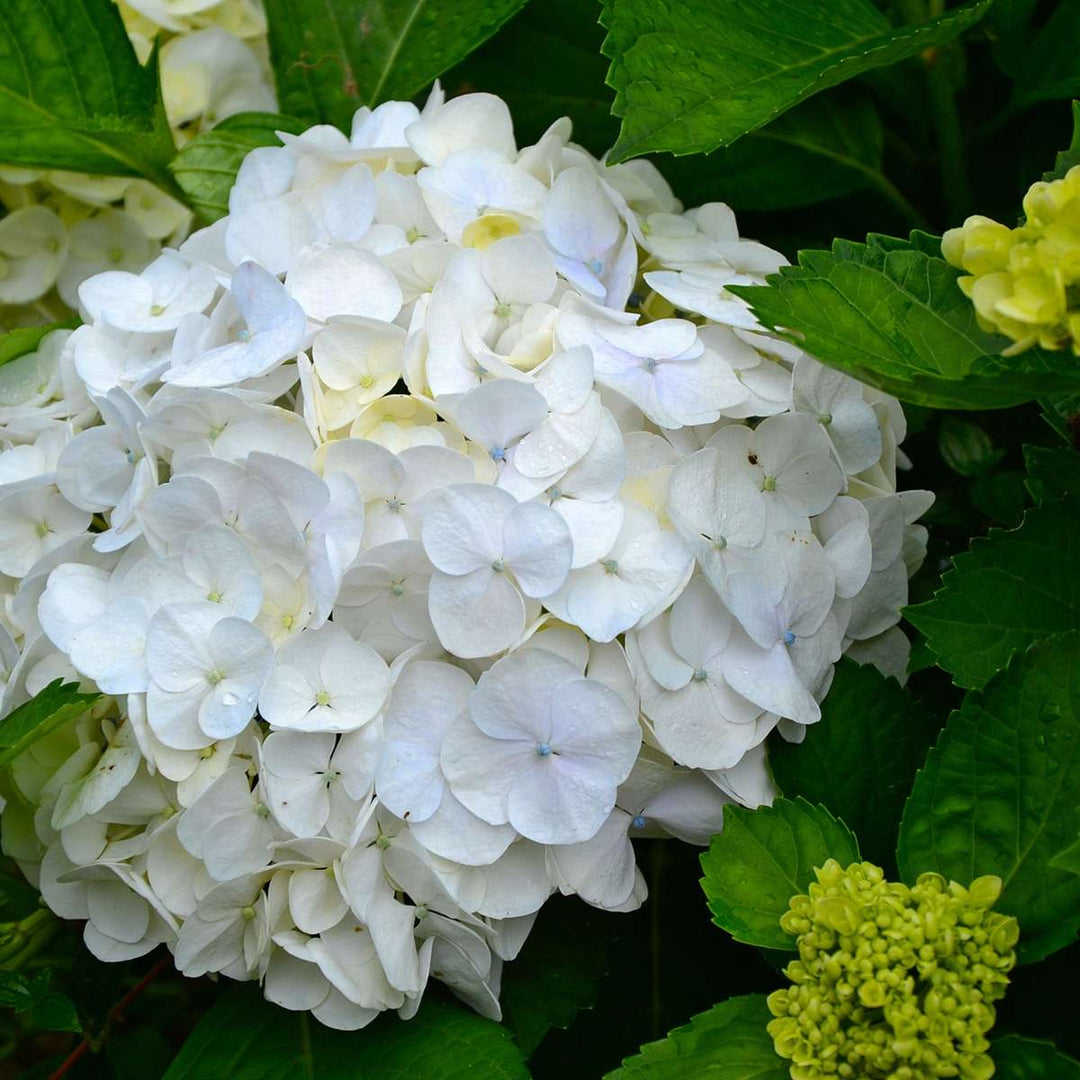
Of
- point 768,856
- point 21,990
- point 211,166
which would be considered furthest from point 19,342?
point 768,856

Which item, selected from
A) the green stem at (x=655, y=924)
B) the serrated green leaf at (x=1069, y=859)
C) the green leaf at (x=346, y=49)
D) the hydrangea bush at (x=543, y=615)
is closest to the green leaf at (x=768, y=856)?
the hydrangea bush at (x=543, y=615)

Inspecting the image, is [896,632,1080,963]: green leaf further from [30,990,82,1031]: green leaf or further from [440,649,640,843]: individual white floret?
[30,990,82,1031]: green leaf

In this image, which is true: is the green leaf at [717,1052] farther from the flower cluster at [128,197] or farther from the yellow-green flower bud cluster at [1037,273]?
the flower cluster at [128,197]

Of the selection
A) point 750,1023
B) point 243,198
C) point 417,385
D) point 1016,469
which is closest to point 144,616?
point 417,385

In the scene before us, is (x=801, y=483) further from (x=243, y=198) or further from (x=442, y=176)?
(x=243, y=198)

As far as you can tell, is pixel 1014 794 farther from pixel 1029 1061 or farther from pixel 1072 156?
pixel 1072 156

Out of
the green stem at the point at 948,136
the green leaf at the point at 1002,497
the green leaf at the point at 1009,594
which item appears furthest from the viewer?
the green stem at the point at 948,136
